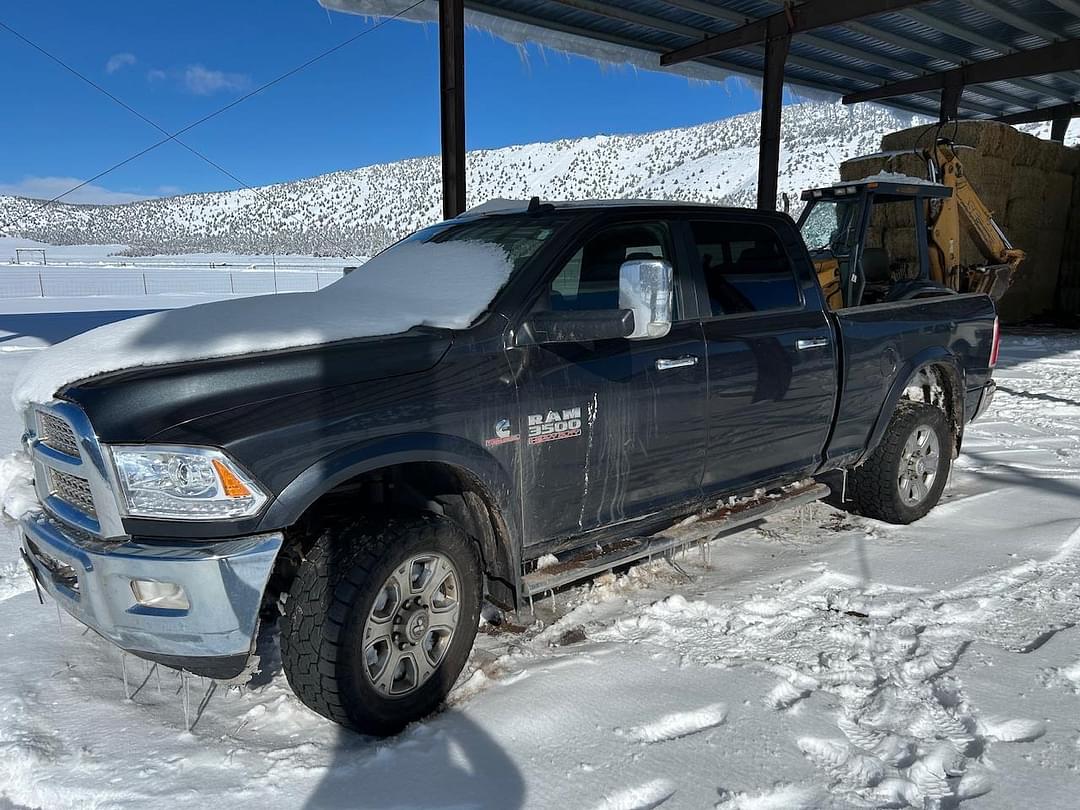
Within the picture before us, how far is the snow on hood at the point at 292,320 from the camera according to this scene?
98.7 inches

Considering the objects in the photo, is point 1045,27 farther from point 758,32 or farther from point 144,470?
point 144,470

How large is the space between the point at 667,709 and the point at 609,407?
1143 mm

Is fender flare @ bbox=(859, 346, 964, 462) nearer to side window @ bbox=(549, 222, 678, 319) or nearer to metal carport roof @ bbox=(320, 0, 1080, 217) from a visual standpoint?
side window @ bbox=(549, 222, 678, 319)

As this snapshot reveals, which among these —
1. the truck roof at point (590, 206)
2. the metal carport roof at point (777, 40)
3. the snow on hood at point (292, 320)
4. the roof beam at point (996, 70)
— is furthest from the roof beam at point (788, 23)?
the snow on hood at point (292, 320)

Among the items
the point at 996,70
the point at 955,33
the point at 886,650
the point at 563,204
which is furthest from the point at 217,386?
the point at 996,70

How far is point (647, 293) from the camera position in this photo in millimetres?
2799

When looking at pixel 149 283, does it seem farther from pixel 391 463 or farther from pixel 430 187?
pixel 430 187

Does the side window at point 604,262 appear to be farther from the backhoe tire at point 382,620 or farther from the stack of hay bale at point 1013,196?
the stack of hay bale at point 1013,196

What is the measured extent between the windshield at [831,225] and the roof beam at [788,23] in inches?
182

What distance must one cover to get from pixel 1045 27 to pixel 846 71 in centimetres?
328

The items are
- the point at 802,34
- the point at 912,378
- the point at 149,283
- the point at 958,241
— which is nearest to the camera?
the point at 912,378

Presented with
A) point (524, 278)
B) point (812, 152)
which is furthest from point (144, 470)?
point (812, 152)

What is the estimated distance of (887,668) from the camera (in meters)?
3.01

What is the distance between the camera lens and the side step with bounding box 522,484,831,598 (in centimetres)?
308
